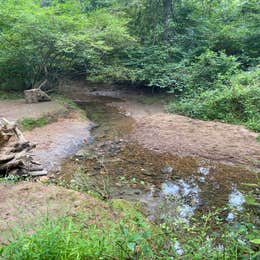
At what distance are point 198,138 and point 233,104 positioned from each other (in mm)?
2318

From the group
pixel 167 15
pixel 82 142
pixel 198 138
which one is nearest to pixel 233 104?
pixel 198 138

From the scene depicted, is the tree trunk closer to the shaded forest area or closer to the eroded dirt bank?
the shaded forest area

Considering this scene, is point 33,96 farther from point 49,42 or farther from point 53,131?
point 53,131

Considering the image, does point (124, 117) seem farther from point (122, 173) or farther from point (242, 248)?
point (242, 248)

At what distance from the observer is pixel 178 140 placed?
7.17 metres

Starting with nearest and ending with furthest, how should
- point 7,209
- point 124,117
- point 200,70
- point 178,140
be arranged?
1. point 7,209
2. point 178,140
3. point 124,117
4. point 200,70

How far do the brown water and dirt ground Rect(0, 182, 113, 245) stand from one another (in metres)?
0.48

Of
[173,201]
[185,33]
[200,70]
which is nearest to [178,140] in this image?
[173,201]

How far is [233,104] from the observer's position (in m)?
8.79

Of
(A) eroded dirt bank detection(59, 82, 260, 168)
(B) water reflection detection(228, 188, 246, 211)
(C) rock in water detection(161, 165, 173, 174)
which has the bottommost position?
(A) eroded dirt bank detection(59, 82, 260, 168)

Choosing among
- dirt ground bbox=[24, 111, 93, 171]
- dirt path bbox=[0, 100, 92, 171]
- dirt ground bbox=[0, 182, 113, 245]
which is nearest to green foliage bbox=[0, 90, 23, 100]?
dirt path bbox=[0, 100, 92, 171]

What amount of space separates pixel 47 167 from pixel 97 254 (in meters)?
3.61

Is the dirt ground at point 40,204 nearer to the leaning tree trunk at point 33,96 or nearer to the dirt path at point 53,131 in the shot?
the dirt path at point 53,131

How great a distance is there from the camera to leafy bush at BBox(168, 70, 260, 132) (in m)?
8.28
